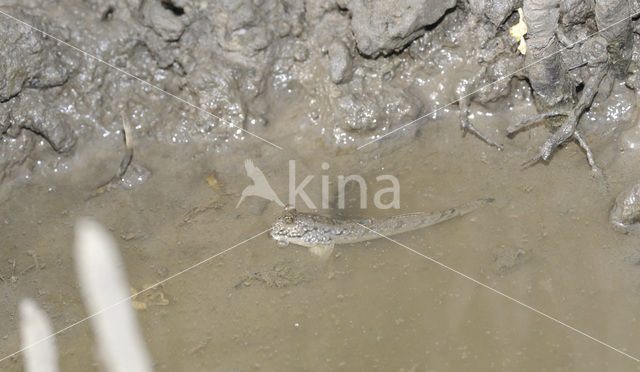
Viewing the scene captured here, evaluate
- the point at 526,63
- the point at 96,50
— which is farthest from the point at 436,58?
the point at 96,50

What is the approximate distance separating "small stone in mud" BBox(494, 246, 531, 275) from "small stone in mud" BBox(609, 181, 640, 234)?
55 centimetres

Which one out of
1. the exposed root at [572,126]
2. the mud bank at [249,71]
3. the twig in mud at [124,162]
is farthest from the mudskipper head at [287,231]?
the exposed root at [572,126]

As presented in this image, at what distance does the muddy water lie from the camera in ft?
10.9

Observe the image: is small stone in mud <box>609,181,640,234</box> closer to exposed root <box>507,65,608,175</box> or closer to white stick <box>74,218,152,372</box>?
exposed root <box>507,65,608,175</box>

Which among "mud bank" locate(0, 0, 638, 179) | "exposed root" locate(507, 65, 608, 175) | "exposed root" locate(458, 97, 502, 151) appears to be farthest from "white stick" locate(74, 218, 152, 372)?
"exposed root" locate(507, 65, 608, 175)

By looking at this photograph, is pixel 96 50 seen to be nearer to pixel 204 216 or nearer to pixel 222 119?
pixel 222 119

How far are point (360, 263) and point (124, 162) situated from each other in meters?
1.68

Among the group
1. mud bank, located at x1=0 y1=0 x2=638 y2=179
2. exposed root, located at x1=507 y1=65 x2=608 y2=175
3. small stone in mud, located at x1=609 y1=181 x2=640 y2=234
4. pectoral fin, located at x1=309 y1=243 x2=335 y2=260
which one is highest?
mud bank, located at x1=0 y1=0 x2=638 y2=179

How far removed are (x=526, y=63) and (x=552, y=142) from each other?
21.5 inches

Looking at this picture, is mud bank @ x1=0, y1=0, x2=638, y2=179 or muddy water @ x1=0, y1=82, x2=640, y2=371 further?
mud bank @ x1=0, y1=0, x2=638, y2=179

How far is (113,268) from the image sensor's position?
3814mm

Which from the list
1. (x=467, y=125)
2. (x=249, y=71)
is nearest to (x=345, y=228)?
(x=467, y=125)

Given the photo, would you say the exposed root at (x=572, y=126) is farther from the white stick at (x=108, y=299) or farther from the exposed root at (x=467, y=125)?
the white stick at (x=108, y=299)

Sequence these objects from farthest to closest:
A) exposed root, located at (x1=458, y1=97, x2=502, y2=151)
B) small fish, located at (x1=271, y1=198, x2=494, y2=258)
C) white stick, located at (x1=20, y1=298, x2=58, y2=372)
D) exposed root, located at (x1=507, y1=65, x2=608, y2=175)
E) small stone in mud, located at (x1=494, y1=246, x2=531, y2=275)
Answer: exposed root, located at (x1=458, y1=97, x2=502, y2=151) < exposed root, located at (x1=507, y1=65, x2=608, y2=175) < small fish, located at (x1=271, y1=198, x2=494, y2=258) < small stone in mud, located at (x1=494, y1=246, x2=531, y2=275) < white stick, located at (x1=20, y1=298, x2=58, y2=372)
